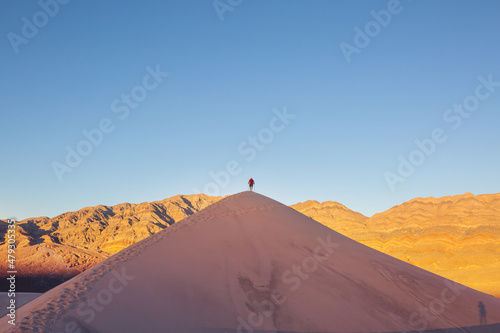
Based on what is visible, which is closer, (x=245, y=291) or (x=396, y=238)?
(x=245, y=291)

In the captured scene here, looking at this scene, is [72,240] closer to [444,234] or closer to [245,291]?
[245,291]

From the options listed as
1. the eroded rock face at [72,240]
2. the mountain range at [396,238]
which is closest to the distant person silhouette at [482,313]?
the mountain range at [396,238]

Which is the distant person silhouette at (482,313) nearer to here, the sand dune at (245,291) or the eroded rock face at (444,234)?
the sand dune at (245,291)

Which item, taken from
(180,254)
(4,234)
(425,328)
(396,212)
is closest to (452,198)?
(396,212)

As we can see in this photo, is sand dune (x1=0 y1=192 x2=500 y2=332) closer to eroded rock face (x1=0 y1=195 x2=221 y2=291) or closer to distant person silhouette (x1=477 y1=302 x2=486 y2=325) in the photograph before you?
distant person silhouette (x1=477 y1=302 x2=486 y2=325)

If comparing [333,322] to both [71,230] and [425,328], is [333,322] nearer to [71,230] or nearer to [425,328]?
[425,328]

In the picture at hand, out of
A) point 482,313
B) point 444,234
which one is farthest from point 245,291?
point 444,234

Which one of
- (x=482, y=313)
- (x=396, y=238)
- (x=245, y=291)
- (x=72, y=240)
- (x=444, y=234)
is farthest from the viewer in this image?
(x=72, y=240)
